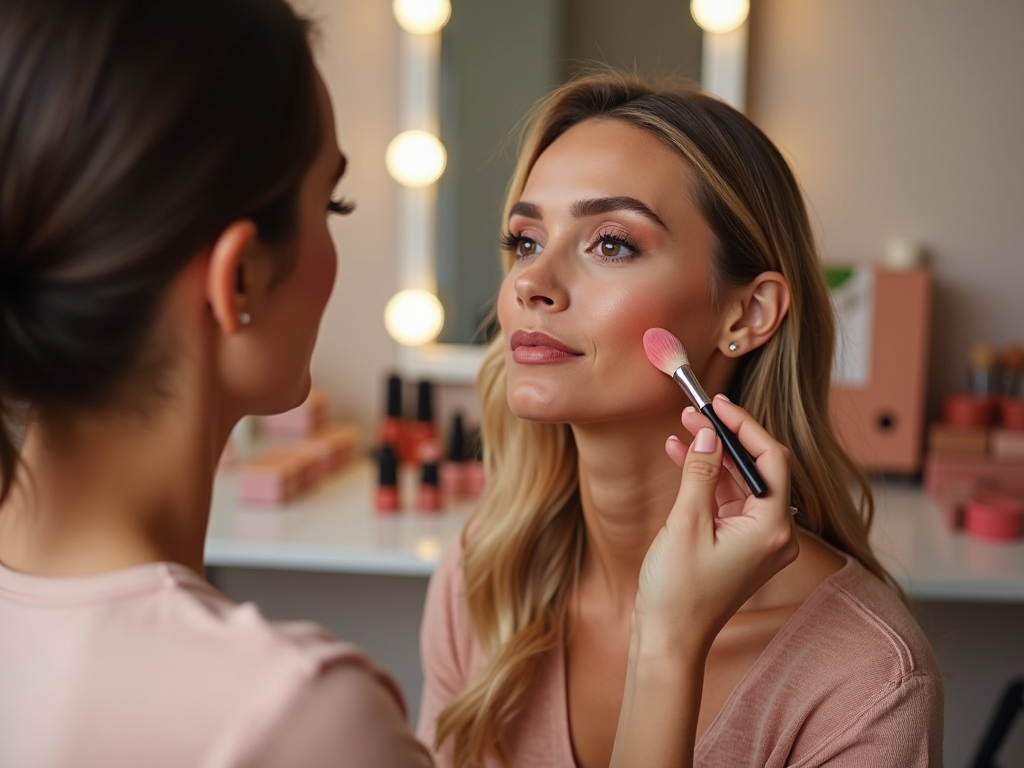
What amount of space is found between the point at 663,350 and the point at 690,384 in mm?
64

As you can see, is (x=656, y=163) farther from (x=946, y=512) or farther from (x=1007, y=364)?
(x=1007, y=364)

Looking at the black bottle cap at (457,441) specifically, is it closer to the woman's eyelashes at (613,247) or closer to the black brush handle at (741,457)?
the woman's eyelashes at (613,247)

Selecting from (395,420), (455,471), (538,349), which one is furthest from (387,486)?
(538,349)

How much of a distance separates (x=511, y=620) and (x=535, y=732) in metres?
0.11

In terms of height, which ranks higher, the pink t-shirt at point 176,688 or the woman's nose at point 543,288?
the woman's nose at point 543,288

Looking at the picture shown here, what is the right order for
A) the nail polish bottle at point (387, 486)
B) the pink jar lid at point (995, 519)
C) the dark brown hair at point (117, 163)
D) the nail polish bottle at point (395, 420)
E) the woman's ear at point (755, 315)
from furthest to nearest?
the nail polish bottle at point (395, 420) < the nail polish bottle at point (387, 486) < the pink jar lid at point (995, 519) < the woman's ear at point (755, 315) < the dark brown hair at point (117, 163)

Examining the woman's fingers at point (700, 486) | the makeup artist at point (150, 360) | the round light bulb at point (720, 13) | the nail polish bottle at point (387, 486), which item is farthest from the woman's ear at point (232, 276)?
the round light bulb at point (720, 13)

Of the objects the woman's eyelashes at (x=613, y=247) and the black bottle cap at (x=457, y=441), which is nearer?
the woman's eyelashes at (x=613, y=247)

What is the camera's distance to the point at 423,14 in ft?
5.57

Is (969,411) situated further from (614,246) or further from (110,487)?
(110,487)

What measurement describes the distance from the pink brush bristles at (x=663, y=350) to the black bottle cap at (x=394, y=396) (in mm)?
899

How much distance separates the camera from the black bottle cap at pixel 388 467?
59.1 inches

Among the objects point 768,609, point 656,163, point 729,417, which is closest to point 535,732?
point 768,609

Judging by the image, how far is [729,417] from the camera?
0.78 meters
